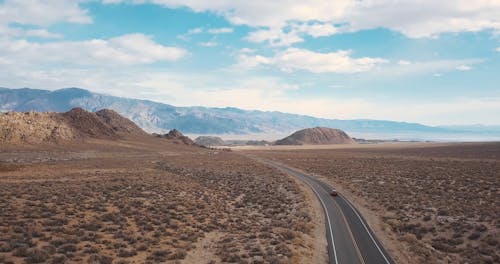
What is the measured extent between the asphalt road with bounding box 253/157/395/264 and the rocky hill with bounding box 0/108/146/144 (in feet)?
287

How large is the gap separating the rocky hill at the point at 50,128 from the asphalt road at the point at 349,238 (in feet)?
287

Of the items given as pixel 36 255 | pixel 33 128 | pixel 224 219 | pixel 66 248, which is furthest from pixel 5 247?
pixel 33 128

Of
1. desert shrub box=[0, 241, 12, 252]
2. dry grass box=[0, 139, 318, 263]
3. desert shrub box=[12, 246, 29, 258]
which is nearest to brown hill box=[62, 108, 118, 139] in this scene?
dry grass box=[0, 139, 318, 263]

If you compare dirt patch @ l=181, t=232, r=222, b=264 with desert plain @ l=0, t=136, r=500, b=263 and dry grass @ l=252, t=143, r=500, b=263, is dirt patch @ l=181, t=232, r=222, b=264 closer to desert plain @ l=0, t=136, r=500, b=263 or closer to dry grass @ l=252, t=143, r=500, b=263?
desert plain @ l=0, t=136, r=500, b=263

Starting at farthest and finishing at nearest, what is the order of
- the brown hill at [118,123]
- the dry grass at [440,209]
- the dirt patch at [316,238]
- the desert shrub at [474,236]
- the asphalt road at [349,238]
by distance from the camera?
the brown hill at [118,123] → the desert shrub at [474,236] → the dry grass at [440,209] → the dirt patch at [316,238] → the asphalt road at [349,238]

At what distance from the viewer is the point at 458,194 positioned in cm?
4147

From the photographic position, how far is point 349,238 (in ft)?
92.0

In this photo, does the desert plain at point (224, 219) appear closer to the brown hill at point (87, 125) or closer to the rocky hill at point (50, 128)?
the rocky hill at point (50, 128)

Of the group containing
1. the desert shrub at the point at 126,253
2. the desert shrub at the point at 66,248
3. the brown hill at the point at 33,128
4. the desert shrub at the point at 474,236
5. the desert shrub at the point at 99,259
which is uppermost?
the brown hill at the point at 33,128

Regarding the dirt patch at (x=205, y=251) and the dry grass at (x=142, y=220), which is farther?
the dirt patch at (x=205, y=251)

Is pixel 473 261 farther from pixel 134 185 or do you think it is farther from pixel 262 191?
pixel 134 185

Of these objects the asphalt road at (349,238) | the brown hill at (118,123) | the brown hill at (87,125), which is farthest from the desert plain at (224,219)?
the brown hill at (118,123)

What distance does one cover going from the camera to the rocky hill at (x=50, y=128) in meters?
97.6

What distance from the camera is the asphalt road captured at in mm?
24031
